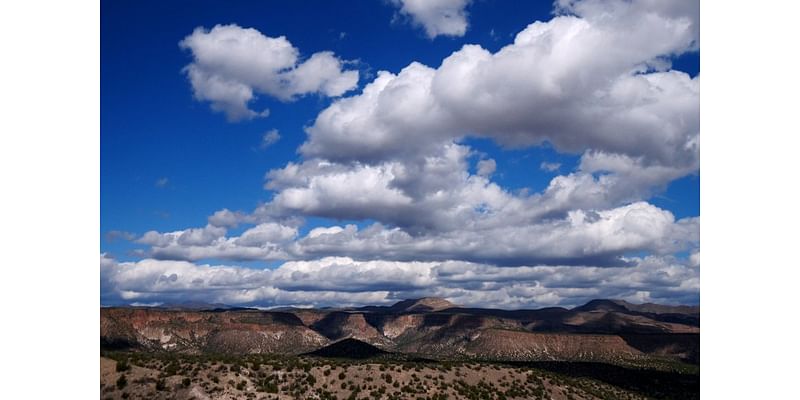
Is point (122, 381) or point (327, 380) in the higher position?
point (122, 381)

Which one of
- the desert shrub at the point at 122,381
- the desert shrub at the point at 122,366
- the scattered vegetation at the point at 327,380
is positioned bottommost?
the scattered vegetation at the point at 327,380

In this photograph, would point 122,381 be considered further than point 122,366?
No

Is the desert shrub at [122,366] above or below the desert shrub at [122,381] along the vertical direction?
above

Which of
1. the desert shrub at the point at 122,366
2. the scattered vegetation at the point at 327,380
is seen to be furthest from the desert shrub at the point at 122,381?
A: the desert shrub at the point at 122,366

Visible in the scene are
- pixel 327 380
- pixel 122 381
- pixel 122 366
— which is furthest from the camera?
pixel 327 380

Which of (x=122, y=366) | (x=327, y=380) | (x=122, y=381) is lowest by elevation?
(x=327, y=380)

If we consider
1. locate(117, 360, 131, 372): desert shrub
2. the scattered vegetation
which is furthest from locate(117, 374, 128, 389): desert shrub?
locate(117, 360, 131, 372): desert shrub

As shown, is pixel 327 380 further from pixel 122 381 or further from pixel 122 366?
pixel 122 381

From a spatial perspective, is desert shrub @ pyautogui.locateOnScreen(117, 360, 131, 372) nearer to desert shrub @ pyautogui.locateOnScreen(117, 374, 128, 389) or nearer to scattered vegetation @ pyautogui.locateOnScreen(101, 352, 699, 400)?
scattered vegetation @ pyautogui.locateOnScreen(101, 352, 699, 400)

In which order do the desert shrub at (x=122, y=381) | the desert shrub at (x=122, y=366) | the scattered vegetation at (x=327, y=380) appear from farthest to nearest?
1. the scattered vegetation at (x=327, y=380)
2. the desert shrub at (x=122, y=366)
3. the desert shrub at (x=122, y=381)

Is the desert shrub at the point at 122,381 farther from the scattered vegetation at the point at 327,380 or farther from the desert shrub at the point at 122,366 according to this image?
the desert shrub at the point at 122,366

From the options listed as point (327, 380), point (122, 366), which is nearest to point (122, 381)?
point (122, 366)
